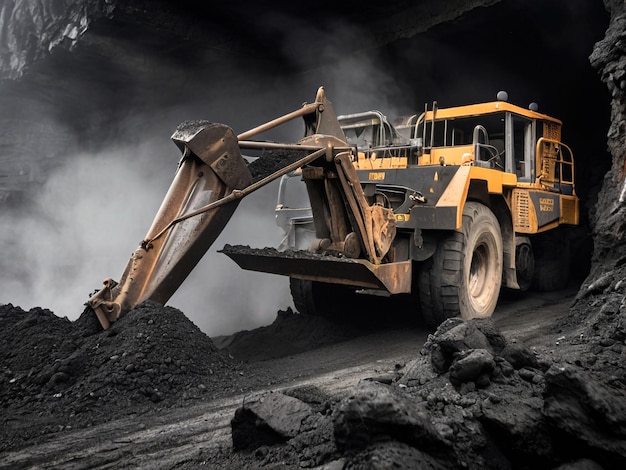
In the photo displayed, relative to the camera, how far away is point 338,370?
462 cm

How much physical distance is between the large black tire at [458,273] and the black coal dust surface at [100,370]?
2.15 m

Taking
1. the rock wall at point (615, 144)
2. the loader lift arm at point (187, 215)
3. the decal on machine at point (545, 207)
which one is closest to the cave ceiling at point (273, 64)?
the rock wall at point (615, 144)

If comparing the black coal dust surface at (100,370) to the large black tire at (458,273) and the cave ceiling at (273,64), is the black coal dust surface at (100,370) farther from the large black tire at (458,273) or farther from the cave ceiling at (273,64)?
the cave ceiling at (273,64)

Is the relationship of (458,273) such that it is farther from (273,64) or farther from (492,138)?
(273,64)

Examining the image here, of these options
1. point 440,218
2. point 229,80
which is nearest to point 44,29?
point 229,80

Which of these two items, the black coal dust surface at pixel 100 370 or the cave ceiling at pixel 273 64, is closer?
the black coal dust surface at pixel 100 370

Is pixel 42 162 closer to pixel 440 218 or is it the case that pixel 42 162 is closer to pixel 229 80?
pixel 229 80

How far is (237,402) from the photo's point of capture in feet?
11.7

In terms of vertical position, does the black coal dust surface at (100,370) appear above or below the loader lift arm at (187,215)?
below

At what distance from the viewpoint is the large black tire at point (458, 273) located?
5.51 metres

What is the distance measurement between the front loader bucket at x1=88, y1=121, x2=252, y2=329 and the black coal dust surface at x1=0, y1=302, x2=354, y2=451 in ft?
0.45

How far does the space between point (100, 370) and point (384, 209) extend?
2.85 m

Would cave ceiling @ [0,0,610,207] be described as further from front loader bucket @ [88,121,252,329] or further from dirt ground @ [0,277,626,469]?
dirt ground @ [0,277,626,469]

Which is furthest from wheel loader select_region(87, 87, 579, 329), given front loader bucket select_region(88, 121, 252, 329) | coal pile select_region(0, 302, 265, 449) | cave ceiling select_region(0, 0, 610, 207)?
cave ceiling select_region(0, 0, 610, 207)
